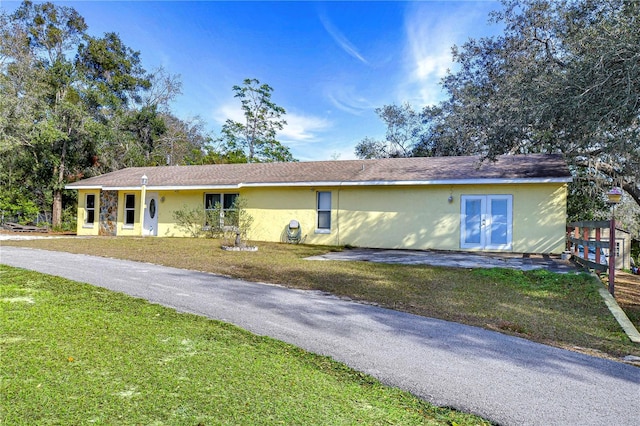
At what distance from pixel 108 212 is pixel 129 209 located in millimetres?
1182

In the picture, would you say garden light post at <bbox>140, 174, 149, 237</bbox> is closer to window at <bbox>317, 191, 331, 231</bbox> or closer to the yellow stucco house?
the yellow stucco house

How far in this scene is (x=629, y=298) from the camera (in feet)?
25.6

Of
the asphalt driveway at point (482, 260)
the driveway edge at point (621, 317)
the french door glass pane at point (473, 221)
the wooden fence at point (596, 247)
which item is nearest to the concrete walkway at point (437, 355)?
the driveway edge at point (621, 317)

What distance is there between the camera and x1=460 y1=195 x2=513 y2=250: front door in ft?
43.2

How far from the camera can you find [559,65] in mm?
9422

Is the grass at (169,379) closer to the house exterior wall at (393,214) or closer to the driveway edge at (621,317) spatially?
the driveway edge at (621,317)

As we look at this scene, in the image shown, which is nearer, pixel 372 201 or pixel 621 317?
pixel 621 317

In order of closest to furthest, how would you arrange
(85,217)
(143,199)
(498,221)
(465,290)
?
(465,290) < (498,221) < (143,199) < (85,217)

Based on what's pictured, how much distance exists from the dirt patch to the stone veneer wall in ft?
62.9

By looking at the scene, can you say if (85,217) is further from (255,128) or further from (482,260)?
(255,128)

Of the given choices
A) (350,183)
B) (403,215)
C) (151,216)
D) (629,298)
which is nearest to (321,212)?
(350,183)

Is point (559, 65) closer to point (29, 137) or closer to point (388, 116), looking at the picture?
point (388, 116)

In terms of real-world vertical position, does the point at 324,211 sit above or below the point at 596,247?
above

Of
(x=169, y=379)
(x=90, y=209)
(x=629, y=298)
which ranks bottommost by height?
(x=629, y=298)
